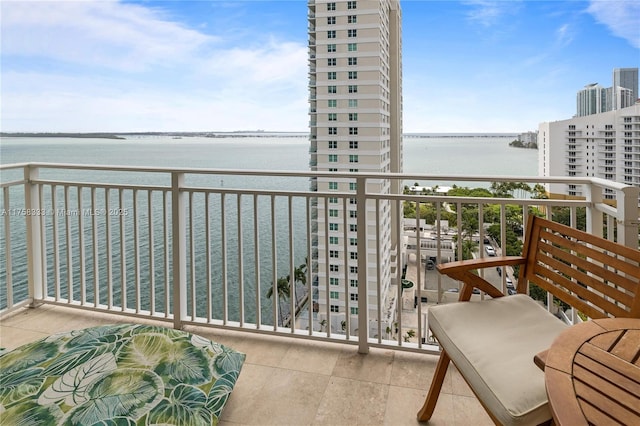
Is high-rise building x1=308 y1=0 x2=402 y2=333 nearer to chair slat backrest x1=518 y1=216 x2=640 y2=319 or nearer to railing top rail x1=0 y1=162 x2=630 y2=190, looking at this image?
railing top rail x1=0 y1=162 x2=630 y2=190

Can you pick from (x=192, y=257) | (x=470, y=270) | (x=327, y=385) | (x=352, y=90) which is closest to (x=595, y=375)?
(x=470, y=270)

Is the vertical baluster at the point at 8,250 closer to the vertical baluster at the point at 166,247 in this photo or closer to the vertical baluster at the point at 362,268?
the vertical baluster at the point at 166,247

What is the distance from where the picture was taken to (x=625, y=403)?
0.76 m

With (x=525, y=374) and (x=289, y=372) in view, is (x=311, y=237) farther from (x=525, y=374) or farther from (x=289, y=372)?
(x=525, y=374)

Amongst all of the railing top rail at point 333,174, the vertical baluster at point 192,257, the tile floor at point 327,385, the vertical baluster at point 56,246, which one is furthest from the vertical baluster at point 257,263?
the vertical baluster at point 56,246

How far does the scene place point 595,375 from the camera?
829 millimetres

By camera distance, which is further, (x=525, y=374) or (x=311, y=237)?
(x=311, y=237)

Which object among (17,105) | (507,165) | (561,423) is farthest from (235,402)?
(17,105)

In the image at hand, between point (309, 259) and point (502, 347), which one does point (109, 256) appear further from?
point (502, 347)

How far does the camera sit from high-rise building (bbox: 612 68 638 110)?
3191 mm

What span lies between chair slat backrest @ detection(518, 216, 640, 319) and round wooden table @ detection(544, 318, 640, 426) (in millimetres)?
362

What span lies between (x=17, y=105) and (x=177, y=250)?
5.04 m

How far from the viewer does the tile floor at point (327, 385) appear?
1.75m

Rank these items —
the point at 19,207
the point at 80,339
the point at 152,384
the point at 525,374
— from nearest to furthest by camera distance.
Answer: the point at 525,374 → the point at 152,384 → the point at 80,339 → the point at 19,207
